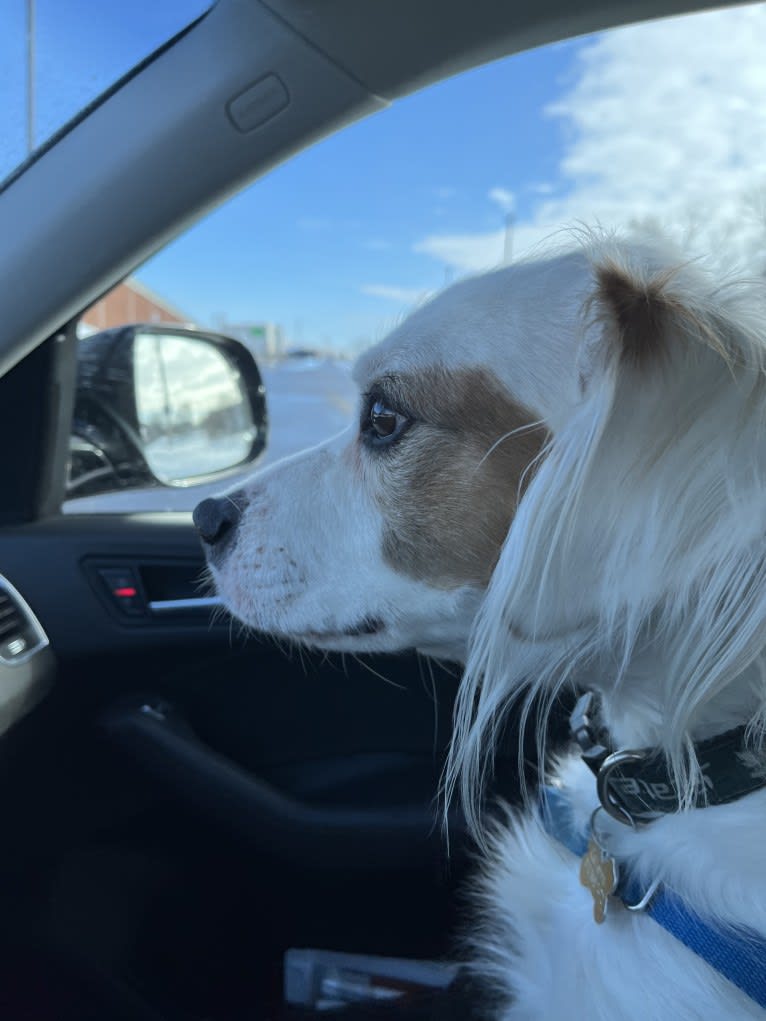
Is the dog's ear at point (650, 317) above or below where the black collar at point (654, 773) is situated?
above

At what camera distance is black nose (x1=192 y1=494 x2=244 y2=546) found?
5.36 feet

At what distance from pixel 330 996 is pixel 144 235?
1.62 m

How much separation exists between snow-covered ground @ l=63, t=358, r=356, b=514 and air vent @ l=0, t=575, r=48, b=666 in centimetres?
46

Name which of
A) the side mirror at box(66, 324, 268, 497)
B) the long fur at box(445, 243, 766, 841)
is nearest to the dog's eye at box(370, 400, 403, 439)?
the long fur at box(445, 243, 766, 841)

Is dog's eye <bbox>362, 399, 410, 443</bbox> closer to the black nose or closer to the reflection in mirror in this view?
the black nose

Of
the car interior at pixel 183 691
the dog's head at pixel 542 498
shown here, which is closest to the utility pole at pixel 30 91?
the car interior at pixel 183 691

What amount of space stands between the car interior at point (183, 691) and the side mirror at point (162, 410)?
198 mm

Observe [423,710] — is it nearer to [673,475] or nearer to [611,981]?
[611,981]

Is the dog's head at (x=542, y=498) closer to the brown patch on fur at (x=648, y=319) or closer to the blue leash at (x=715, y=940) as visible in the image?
the brown patch on fur at (x=648, y=319)

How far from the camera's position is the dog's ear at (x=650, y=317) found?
41.3 inches

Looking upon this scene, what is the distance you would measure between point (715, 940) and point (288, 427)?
2.84 meters

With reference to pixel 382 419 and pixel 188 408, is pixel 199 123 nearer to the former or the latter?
pixel 382 419

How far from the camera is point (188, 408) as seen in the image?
275 centimetres

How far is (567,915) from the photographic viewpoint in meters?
1.43
